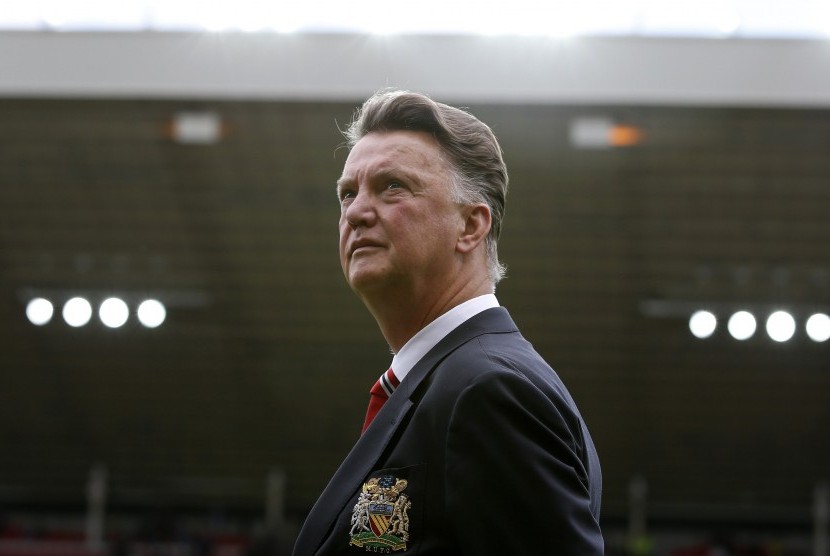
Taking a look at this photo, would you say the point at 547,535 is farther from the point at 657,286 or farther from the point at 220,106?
the point at 657,286

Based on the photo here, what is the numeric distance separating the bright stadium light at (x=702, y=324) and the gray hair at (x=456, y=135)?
1409 centimetres

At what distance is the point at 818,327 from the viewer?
50.4 ft

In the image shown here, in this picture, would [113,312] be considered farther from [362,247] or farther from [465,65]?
[362,247]

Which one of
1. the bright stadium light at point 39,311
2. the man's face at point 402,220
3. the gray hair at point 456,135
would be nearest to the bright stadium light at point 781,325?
the bright stadium light at point 39,311

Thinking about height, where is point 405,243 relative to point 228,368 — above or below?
below

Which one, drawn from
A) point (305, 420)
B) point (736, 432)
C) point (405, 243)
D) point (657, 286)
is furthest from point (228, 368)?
point (405, 243)

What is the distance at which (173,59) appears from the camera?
35.1ft

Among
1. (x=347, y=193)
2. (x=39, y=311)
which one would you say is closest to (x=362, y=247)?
(x=347, y=193)

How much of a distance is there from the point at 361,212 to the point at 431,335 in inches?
7.8

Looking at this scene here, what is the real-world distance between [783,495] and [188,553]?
9.76 metres

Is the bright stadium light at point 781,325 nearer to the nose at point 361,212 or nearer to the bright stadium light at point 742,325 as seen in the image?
the bright stadium light at point 742,325

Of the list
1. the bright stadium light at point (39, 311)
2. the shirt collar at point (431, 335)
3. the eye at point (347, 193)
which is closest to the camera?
the shirt collar at point (431, 335)

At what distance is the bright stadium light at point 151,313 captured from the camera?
1581cm

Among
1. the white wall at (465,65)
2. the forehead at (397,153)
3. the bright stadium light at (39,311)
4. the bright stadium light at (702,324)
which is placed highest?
the white wall at (465,65)
